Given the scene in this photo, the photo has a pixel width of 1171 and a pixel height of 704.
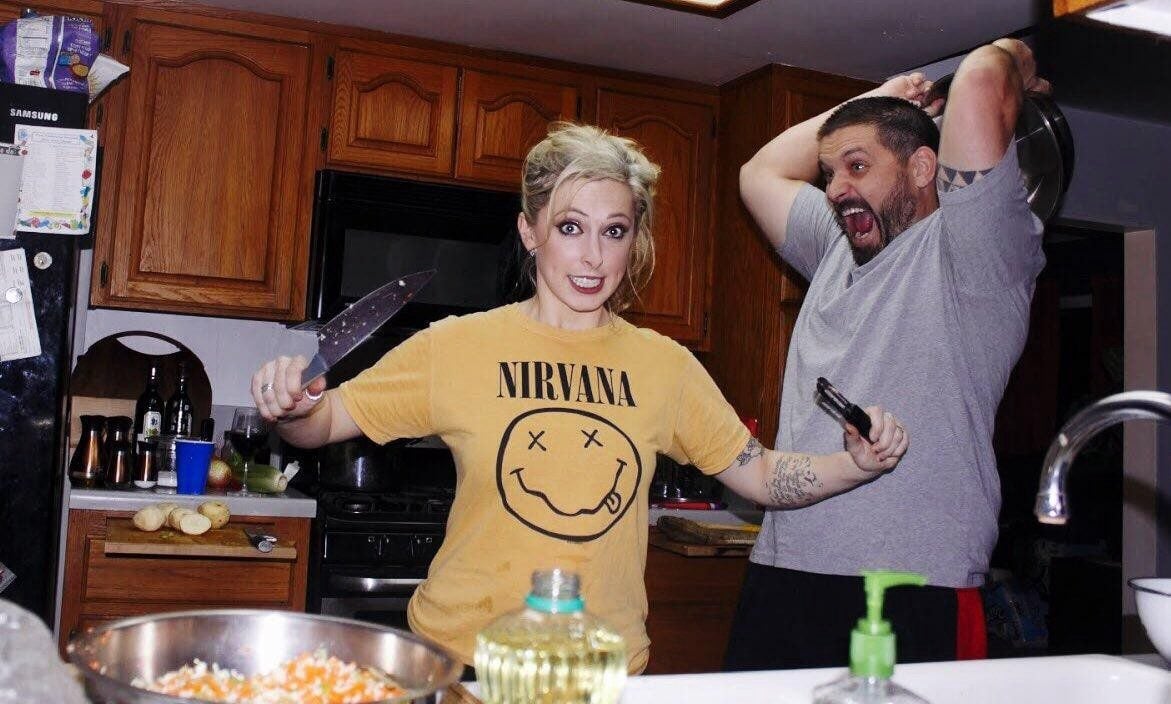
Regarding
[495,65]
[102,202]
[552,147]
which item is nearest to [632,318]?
[495,65]

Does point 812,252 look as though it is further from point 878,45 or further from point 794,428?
point 878,45

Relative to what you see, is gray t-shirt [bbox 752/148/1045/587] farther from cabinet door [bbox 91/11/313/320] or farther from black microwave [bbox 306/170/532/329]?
cabinet door [bbox 91/11/313/320]

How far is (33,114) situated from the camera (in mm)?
2602

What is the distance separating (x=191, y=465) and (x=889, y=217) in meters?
1.95

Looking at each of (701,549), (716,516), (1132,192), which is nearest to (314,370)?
(701,549)

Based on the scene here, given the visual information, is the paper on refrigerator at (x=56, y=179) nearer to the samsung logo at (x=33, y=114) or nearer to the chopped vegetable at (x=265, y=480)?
the samsung logo at (x=33, y=114)

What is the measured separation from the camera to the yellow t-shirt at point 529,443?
140 centimetres

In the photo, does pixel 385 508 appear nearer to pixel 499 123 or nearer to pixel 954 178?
pixel 499 123

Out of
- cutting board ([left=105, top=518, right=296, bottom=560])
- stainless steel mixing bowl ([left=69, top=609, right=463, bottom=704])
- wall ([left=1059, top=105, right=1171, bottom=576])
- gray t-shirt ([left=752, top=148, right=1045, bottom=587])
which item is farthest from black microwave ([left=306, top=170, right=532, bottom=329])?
stainless steel mixing bowl ([left=69, top=609, right=463, bottom=704])

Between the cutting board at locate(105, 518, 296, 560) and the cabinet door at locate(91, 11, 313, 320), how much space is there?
818 mm

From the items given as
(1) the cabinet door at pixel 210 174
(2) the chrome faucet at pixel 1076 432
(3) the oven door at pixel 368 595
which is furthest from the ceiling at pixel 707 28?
(2) the chrome faucet at pixel 1076 432

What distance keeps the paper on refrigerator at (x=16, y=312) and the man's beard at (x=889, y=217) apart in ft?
6.14

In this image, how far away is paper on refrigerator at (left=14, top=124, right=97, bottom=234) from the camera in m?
2.59

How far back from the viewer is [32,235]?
8.47 feet
